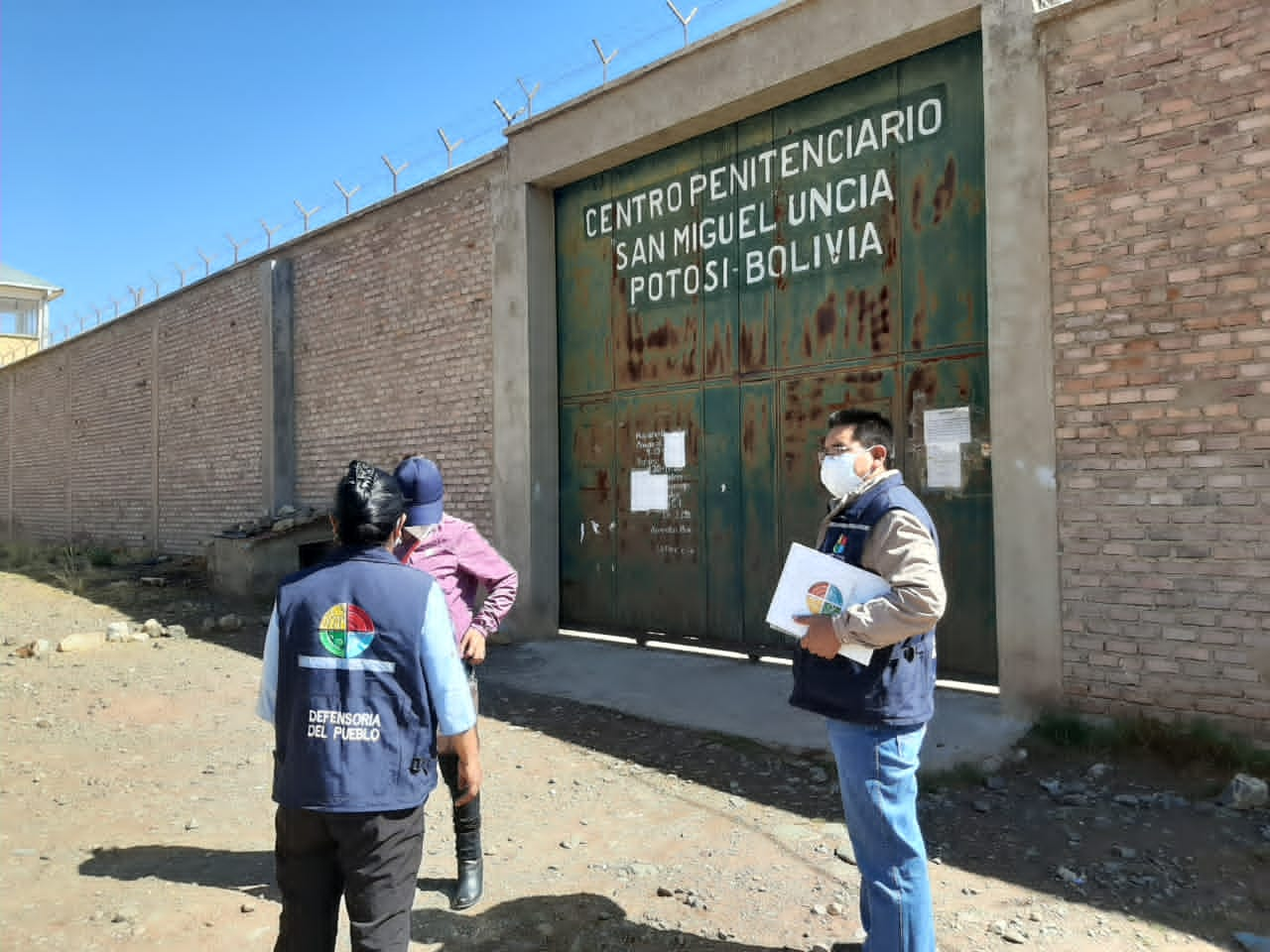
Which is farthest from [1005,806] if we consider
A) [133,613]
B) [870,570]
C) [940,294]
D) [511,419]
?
[133,613]

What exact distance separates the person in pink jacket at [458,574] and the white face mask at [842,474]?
1378 millimetres

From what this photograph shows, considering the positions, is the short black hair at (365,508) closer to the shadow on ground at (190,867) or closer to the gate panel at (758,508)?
the shadow on ground at (190,867)

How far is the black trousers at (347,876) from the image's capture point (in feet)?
6.98

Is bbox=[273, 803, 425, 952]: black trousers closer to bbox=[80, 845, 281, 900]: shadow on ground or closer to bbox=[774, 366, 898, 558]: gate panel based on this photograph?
bbox=[80, 845, 281, 900]: shadow on ground

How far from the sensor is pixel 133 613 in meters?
10.1

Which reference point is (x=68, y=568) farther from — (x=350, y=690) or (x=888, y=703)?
(x=888, y=703)

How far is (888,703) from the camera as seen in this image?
8.20ft

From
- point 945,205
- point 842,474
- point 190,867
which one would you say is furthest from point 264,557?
point 842,474

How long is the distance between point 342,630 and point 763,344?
5391mm

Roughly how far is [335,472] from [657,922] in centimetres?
876

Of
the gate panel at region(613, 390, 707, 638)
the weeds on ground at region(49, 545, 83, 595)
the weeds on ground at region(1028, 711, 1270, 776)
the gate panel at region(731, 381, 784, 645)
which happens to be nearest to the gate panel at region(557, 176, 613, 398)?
the gate panel at region(613, 390, 707, 638)

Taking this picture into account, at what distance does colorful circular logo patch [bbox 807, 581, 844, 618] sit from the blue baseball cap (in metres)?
1.43

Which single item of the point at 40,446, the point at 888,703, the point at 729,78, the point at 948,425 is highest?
the point at 729,78

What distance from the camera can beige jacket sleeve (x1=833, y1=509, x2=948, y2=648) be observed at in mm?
2455
